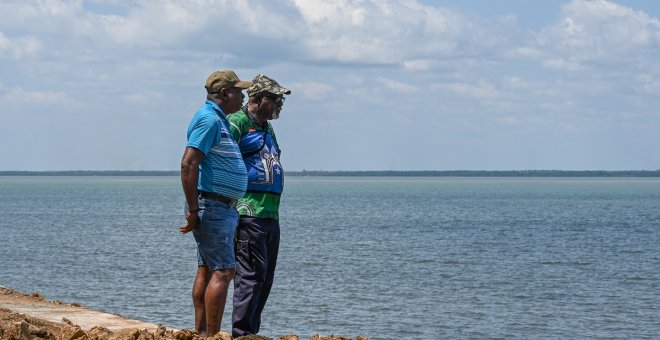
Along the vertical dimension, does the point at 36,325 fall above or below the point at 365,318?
above

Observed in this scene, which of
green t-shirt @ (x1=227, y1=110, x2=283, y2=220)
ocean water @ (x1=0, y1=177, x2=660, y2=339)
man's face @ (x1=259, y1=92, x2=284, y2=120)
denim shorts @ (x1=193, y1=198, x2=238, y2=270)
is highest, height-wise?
man's face @ (x1=259, y1=92, x2=284, y2=120)

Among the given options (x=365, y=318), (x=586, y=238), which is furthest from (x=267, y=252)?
(x=586, y=238)

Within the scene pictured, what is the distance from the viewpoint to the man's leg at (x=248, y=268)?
24.2 ft

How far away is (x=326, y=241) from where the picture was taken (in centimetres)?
4294

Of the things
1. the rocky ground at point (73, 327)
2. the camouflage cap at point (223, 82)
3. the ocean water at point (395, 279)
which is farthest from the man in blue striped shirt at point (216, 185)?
the ocean water at point (395, 279)

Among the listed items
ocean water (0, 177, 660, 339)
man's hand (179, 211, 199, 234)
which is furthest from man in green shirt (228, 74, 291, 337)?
ocean water (0, 177, 660, 339)

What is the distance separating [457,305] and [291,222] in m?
40.5

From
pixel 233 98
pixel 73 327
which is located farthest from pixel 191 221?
pixel 73 327

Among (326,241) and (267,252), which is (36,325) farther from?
(326,241)

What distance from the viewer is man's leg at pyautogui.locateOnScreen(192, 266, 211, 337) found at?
23.6 feet

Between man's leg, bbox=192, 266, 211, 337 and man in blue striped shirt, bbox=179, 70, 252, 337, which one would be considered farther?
man's leg, bbox=192, 266, 211, 337

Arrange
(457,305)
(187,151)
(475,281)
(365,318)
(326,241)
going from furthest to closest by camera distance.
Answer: (326,241)
(475,281)
(457,305)
(365,318)
(187,151)

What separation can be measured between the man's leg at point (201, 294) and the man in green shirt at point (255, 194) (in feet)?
0.70

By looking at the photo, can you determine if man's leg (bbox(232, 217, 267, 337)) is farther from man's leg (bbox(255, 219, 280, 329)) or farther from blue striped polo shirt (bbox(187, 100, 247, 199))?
blue striped polo shirt (bbox(187, 100, 247, 199))
